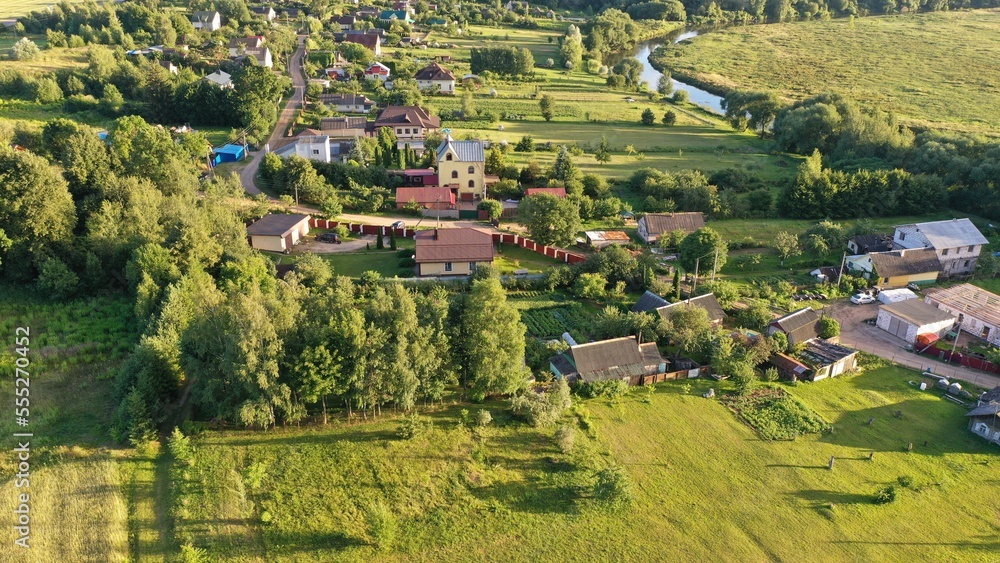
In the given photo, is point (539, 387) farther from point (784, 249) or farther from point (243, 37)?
point (243, 37)

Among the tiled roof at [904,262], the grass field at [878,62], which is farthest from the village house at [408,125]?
the grass field at [878,62]

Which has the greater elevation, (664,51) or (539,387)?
(664,51)

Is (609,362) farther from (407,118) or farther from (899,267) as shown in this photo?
(407,118)

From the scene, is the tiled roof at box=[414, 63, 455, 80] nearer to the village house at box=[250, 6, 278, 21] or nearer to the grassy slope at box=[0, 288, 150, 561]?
the village house at box=[250, 6, 278, 21]

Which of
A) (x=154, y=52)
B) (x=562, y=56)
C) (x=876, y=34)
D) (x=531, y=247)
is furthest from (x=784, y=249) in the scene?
(x=876, y=34)

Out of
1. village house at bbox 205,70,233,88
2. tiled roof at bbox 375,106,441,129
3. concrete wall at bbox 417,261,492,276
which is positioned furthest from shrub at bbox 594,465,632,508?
village house at bbox 205,70,233,88

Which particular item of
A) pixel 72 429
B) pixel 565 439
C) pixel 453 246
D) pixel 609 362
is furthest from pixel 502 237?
pixel 72 429
